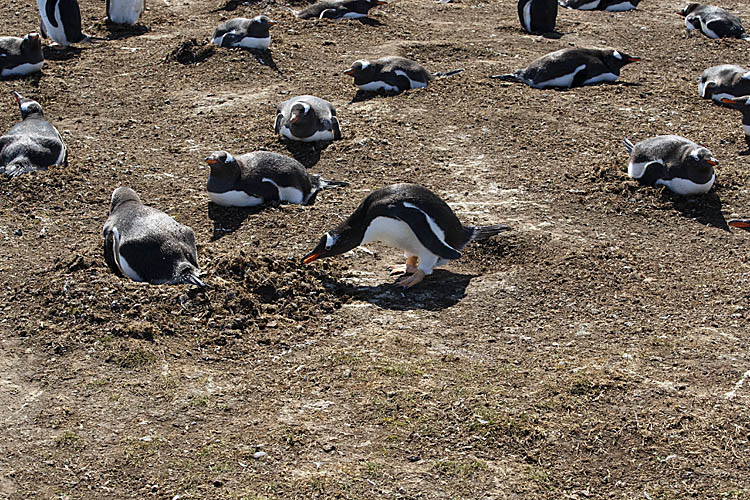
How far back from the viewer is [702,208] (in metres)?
7.35

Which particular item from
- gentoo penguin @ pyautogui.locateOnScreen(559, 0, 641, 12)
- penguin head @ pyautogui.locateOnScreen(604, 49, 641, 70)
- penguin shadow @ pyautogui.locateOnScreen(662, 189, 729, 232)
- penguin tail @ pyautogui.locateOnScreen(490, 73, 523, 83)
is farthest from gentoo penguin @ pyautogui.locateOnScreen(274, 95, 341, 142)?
gentoo penguin @ pyautogui.locateOnScreen(559, 0, 641, 12)

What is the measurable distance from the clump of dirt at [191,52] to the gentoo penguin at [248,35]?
22 cm

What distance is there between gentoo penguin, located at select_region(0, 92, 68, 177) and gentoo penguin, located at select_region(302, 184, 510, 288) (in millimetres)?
3287

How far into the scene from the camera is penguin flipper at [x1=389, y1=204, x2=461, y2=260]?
6020 millimetres

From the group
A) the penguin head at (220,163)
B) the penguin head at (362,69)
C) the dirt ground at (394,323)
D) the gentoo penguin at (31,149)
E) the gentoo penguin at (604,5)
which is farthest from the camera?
the gentoo penguin at (604,5)

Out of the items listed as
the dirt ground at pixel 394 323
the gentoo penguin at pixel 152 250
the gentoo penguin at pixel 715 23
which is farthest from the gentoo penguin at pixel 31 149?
the gentoo penguin at pixel 715 23

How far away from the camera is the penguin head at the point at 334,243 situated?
6141 millimetres

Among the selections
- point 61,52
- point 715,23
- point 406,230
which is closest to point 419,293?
point 406,230

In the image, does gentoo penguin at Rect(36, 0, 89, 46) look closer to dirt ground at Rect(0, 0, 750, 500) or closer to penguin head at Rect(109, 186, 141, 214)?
dirt ground at Rect(0, 0, 750, 500)

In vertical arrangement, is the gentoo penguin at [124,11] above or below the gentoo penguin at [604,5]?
above

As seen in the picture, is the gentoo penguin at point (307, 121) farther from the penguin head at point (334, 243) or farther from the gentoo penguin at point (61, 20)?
the gentoo penguin at point (61, 20)

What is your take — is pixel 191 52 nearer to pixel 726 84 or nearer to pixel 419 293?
pixel 726 84

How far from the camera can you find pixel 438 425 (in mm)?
4566

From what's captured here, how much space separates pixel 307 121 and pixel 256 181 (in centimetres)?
144
